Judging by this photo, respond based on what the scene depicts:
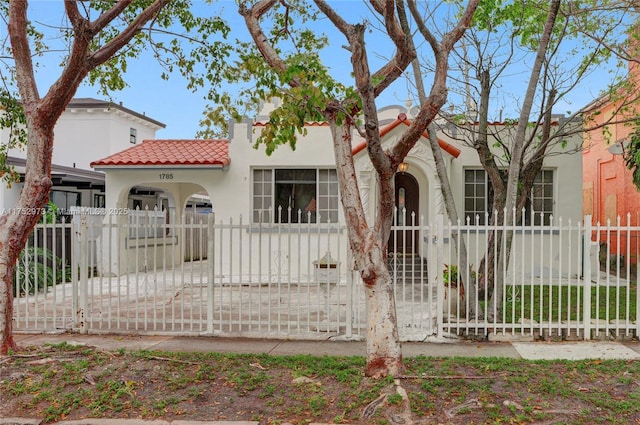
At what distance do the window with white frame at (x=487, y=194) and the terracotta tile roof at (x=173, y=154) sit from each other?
6395mm

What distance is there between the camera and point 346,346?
725cm

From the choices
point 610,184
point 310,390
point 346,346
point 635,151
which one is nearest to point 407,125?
point 635,151

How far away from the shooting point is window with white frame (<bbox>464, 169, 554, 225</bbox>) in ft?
45.0

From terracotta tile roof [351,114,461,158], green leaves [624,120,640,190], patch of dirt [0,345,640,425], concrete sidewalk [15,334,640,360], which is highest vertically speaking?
terracotta tile roof [351,114,461,158]

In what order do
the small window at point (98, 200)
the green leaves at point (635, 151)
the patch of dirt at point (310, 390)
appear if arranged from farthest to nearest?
the small window at point (98, 200) < the green leaves at point (635, 151) < the patch of dirt at point (310, 390)

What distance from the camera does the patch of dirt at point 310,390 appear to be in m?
4.71

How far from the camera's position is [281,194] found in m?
14.2

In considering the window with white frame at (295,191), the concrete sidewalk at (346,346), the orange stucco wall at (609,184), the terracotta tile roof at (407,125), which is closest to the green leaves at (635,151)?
the terracotta tile roof at (407,125)

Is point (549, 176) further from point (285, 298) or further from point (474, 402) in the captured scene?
point (474, 402)

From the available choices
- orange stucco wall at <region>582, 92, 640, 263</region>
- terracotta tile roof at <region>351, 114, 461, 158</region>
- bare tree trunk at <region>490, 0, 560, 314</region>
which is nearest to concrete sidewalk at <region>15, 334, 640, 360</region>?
bare tree trunk at <region>490, 0, 560, 314</region>

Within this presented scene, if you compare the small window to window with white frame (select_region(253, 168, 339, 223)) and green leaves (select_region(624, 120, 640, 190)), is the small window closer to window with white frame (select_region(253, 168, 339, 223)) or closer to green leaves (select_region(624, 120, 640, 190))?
window with white frame (select_region(253, 168, 339, 223))

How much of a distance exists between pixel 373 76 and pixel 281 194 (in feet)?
26.4

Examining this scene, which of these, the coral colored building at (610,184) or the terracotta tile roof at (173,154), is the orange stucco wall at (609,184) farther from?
the terracotta tile roof at (173,154)

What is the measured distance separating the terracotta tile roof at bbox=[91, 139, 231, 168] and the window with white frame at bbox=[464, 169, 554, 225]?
21.0 feet
